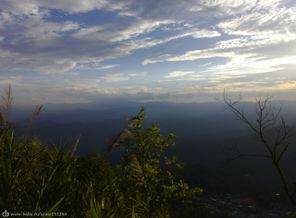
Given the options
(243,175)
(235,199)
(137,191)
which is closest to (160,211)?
(137,191)

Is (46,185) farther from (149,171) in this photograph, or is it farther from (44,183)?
(149,171)

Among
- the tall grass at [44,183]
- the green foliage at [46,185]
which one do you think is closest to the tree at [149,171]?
the green foliage at [46,185]

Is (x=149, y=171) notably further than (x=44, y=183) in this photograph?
Yes

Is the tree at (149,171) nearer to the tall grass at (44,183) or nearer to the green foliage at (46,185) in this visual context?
the green foliage at (46,185)

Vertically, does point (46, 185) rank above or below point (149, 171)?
above

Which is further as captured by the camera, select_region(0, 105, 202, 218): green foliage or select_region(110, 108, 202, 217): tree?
select_region(110, 108, 202, 217): tree

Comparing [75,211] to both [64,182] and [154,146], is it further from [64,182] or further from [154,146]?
[154,146]

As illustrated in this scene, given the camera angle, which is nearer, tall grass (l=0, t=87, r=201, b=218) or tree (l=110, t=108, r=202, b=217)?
tall grass (l=0, t=87, r=201, b=218)

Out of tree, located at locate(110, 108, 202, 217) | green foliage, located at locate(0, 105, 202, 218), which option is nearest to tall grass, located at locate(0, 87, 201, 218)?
green foliage, located at locate(0, 105, 202, 218)

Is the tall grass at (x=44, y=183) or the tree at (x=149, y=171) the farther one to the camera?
the tree at (x=149, y=171)

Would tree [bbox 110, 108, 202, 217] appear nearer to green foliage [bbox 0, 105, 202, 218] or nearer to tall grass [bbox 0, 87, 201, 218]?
green foliage [bbox 0, 105, 202, 218]

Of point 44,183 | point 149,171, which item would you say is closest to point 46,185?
point 44,183
